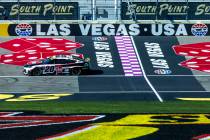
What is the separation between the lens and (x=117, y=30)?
1580 inches

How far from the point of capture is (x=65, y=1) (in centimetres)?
4181

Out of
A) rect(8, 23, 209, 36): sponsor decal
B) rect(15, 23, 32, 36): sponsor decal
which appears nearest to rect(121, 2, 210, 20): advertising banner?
rect(8, 23, 209, 36): sponsor decal

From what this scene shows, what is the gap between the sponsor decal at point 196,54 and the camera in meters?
33.9

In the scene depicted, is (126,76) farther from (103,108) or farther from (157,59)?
(103,108)

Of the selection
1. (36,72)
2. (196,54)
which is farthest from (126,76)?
(196,54)

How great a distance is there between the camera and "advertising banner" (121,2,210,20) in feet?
136

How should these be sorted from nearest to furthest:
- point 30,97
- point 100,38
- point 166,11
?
point 30,97, point 100,38, point 166,11

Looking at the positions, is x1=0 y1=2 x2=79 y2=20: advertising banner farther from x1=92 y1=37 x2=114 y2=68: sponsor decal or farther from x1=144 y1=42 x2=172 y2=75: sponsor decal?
x1=144 y1=42 x2=172 y2=75: sponsor decal

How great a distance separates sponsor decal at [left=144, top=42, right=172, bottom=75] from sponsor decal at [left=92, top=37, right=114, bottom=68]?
9.35 ft

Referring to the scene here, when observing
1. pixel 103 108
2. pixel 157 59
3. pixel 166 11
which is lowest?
pixel 103 108

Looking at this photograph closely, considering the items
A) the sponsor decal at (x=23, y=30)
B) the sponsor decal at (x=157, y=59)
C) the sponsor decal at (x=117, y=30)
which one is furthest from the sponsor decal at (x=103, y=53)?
the sponsor decal at (x=23, y=30)

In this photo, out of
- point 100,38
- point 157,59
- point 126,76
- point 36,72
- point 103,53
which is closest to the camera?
point 126,76

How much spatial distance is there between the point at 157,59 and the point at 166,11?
7.52m

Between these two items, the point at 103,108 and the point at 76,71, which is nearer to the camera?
the point at 103,108
